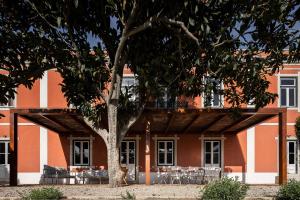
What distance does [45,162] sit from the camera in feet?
67.3

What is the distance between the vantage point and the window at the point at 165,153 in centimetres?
2066

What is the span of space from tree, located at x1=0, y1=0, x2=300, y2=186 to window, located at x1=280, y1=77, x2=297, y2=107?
8.12 m

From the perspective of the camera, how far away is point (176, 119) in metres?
16.0

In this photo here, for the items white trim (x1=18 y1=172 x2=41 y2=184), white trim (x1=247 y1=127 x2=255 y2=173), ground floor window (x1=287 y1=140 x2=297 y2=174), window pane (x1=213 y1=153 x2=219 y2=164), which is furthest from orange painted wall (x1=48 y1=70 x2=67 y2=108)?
ground floor window (x1=287 y1=140 x2=297 y2=174)

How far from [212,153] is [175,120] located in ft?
17.1

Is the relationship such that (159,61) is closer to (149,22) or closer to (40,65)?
(149,22)

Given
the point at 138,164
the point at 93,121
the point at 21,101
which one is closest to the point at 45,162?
the point at 21,101

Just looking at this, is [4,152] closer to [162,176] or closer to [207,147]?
[162,176]

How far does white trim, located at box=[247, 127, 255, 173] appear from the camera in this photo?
20311 millimetres

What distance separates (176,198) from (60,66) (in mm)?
5062

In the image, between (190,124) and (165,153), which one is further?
(165,153)

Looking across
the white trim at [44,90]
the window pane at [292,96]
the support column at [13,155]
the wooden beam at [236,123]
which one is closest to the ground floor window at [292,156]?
the window pane at [292,96]

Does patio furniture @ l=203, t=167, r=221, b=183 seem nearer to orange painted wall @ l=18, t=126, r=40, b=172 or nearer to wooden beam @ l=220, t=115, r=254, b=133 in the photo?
wooden beam @ l=220, t=115, r=254, b=133

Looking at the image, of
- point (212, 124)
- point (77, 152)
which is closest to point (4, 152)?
point (77, 152)
